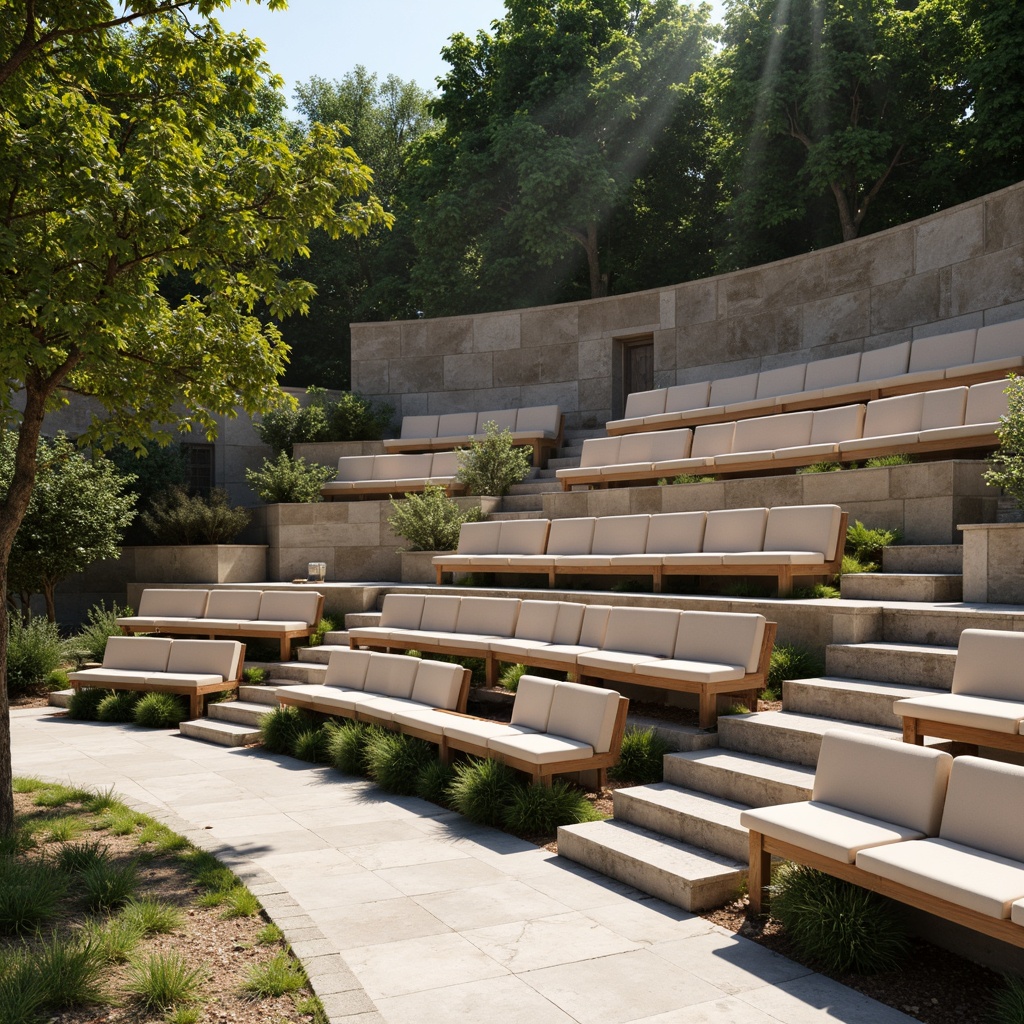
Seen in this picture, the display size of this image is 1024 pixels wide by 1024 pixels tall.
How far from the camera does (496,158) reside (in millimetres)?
22516

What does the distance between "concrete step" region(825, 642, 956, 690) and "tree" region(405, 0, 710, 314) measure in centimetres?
1723

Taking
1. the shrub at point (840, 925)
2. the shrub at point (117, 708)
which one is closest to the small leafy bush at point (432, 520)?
the shrub at point (117, 708)

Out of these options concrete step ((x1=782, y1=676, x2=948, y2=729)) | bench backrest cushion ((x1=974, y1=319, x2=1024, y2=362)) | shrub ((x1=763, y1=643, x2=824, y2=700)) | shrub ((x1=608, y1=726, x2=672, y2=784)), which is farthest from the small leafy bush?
concrete step ((x1=782, y1=676, x2=948, y2=729))

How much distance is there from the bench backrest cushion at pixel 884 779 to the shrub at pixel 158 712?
26.0 ft

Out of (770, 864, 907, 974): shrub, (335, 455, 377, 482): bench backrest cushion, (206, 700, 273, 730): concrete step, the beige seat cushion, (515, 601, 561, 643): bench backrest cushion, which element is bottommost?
(206, 700, 273, 730): concrete step

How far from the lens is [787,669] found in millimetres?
7086

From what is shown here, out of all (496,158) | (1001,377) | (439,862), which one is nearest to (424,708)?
(439,862)

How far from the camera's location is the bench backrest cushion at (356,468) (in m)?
15.7

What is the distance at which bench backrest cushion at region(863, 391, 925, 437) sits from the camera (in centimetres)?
968

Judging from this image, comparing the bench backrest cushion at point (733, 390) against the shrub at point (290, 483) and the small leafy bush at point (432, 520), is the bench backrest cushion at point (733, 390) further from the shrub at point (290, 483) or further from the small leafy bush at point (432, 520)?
the shrub at point (290, 483)

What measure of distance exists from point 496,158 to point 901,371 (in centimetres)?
1400

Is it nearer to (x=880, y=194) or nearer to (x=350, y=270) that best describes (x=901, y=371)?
(x=880, y=194)

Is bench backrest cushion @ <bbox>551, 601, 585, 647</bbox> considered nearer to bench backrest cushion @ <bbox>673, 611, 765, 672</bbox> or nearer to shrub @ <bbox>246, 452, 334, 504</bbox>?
bench backrest cushion @ <bbox>673, 611, 765, 672</bbox>

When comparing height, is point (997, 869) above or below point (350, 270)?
below
